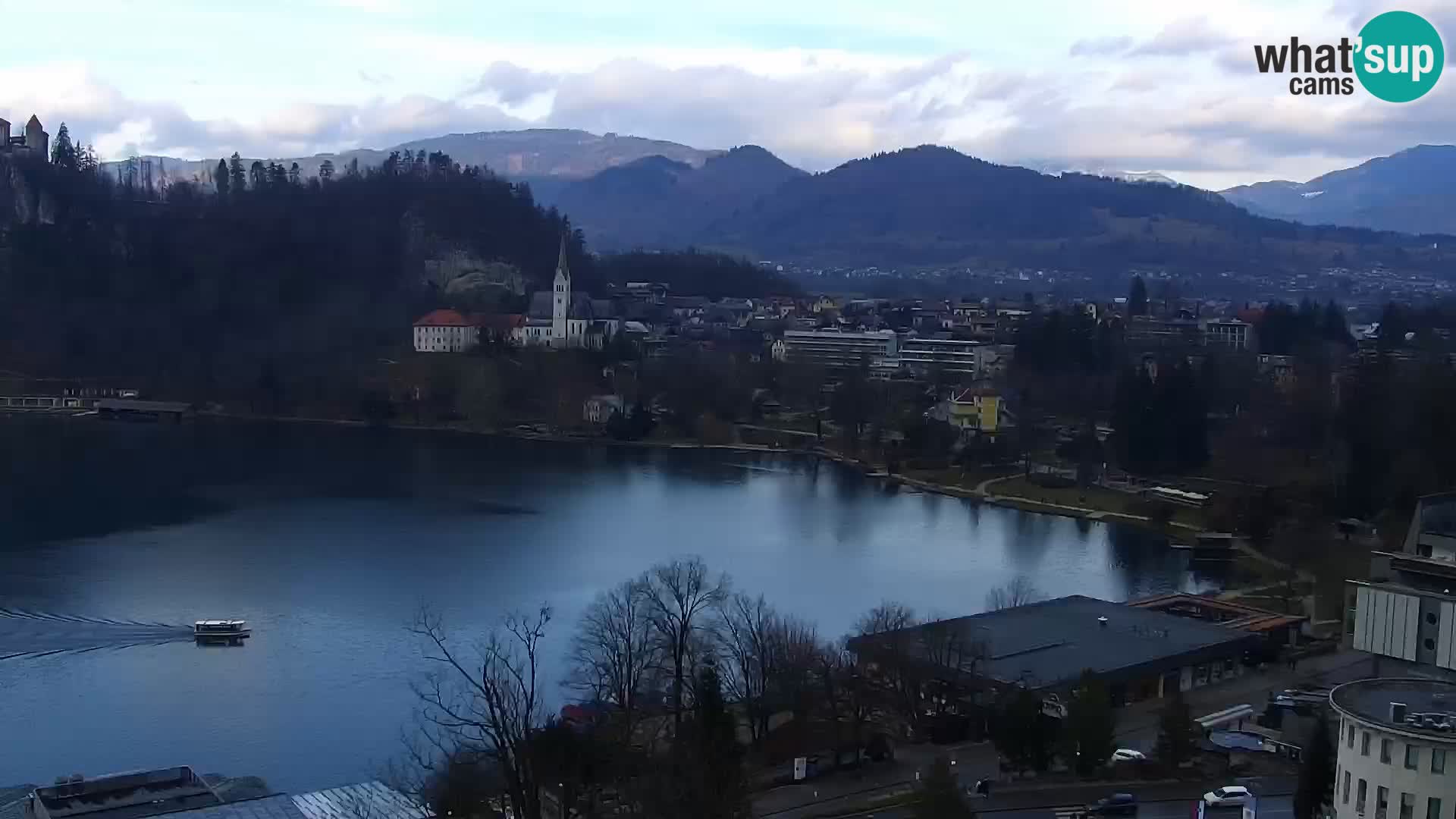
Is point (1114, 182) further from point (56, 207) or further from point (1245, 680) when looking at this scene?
point (1245, 680)

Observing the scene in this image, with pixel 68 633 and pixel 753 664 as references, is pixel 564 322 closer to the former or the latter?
pixel 68 633

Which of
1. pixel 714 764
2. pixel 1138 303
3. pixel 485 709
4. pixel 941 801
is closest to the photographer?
pixel 941 801

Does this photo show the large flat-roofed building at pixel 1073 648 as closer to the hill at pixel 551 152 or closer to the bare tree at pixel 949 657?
the bare tree at pixel 949 657

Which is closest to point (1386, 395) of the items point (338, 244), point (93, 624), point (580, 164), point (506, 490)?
point (506, 490)

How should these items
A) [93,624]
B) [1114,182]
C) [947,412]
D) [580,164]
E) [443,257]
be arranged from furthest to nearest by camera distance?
[580,164], [1114,182], [443,257], [947,412], [93,624]

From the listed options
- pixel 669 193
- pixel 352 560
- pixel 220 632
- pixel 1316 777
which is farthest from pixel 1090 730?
pixel 669 193
